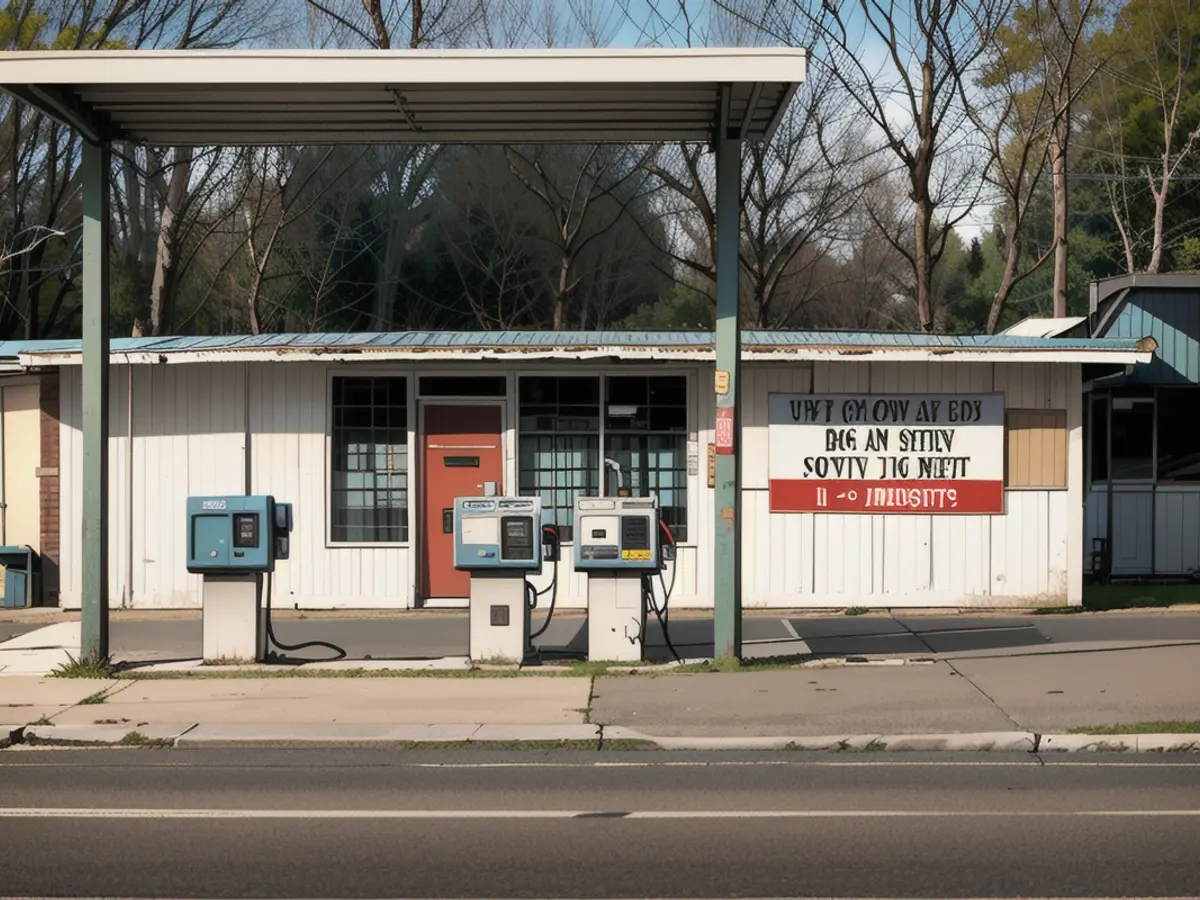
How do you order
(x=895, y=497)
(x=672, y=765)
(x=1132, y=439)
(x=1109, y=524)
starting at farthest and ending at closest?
(x=1132, y=439) < (x=1109, y=524) < (x=895, y=497) < (x=672, y=765)

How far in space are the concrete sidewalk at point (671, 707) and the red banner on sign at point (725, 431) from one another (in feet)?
6.11

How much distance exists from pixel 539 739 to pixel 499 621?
269cm

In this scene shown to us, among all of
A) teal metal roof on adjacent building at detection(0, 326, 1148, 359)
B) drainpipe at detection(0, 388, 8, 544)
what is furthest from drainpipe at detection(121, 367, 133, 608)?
drainpipe at detection(0, 388, 8, 544)

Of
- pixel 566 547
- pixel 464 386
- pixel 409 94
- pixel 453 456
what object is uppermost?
pixel 409 94

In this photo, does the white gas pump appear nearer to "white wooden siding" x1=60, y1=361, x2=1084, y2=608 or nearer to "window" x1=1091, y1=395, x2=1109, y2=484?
"white wooden siding" x1=60, y1=361, x2=1084, y2=608

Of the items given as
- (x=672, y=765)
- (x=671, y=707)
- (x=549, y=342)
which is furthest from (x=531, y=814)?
(x=549, y=342)

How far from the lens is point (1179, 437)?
59.4 ft

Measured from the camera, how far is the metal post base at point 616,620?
1176cm

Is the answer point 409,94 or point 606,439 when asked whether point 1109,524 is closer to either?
point 606,439

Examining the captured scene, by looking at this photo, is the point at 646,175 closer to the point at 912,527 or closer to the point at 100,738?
the point at 912,527

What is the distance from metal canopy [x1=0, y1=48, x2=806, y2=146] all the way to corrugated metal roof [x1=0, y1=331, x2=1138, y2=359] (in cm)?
288

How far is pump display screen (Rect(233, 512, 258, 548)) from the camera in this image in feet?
37.7

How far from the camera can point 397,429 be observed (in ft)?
51.2

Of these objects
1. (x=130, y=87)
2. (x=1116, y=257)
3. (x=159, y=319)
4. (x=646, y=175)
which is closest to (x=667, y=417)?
(x=130, y=87)
